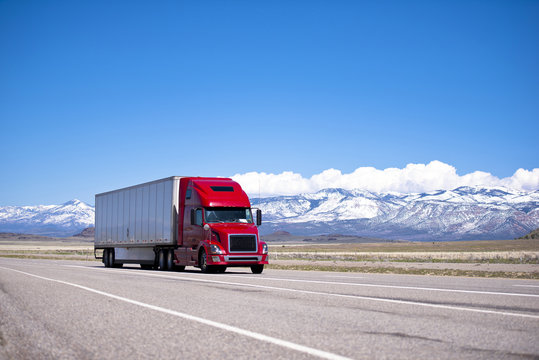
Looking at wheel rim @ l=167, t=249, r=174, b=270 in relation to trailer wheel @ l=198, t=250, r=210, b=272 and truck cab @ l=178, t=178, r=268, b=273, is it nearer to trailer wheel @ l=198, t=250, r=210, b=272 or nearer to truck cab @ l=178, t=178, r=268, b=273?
truck cab @ l=178, t=178, r=268, b=273

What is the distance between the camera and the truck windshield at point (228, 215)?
27172mm

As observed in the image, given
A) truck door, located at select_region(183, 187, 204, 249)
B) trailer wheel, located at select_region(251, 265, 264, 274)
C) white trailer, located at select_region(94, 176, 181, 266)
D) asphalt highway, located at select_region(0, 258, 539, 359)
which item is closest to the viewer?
asphalt highway, located at select_region(0, 258, 539, 359)

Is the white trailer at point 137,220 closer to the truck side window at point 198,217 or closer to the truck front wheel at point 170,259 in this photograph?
the truck front wheel at point 170,259

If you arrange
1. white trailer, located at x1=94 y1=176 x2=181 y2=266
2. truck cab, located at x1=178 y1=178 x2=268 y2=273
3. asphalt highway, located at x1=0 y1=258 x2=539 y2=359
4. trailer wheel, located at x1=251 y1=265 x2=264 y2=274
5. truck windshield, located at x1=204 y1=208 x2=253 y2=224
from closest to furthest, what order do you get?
asphalt highway, located at x1=0 y1=258 x2=539 y2=359
truck cab, located at x1=178 y1=178 x2=268 y2=273
trailer wheel, located at x1=251 y1=265 x2=264 y2=274
truck windshield, located at x1=204 y1=208 x2=253 y2=224
white trailer, located at x1=94 y1=176 x2=181 y2=266

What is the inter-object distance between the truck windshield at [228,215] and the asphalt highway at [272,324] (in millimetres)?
12319

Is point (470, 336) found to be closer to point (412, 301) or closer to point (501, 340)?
point (501, 340)

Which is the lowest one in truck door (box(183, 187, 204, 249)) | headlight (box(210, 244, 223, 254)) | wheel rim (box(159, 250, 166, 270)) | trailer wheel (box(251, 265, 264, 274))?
trailer wheel (box(251, 265, 264, 274))

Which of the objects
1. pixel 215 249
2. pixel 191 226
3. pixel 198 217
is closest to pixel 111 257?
pixel 191 226

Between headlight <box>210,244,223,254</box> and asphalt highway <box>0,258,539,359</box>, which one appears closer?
asphalt highway <box>0,258,539,359</box>

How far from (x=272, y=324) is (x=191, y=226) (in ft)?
62.9

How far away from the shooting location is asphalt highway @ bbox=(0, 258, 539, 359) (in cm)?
718

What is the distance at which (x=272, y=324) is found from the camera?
9172mm

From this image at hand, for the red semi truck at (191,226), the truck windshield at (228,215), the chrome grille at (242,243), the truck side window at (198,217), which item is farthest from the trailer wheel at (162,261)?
the chrome grille at (242,243)

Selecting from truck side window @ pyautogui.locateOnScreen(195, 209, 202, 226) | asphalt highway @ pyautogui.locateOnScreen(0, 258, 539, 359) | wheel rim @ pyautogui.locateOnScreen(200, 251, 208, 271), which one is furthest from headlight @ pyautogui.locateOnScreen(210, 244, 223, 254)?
asphalt highway @ pyautogui.locateOnScreen(0, 258, 539, 359)
